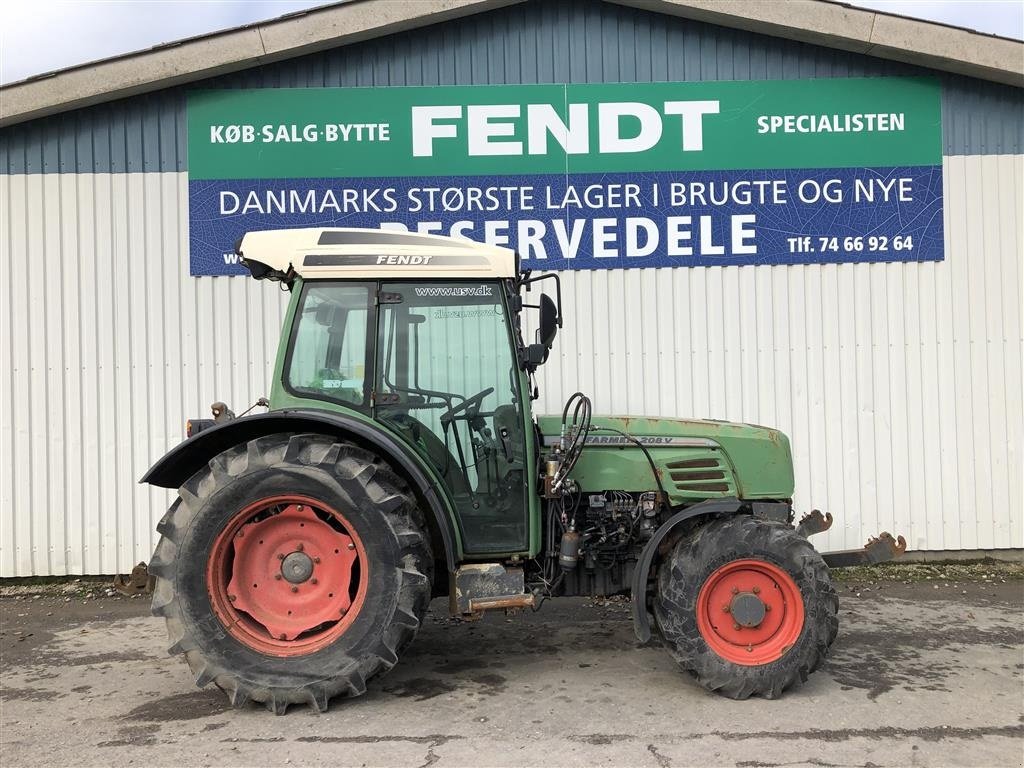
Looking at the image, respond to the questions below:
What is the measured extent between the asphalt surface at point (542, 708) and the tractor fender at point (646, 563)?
372 mm

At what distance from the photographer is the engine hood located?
4523mm

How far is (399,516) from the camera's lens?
3959 millimetres

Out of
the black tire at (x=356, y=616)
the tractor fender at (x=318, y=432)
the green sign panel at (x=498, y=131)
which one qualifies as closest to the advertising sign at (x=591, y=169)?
the green sign panel at (x=498, y=131)

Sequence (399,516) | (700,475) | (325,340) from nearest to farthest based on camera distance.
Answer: (399,516)
(325,340)
(700,475)

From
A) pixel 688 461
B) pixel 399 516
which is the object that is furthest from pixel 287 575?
pixel 688 461

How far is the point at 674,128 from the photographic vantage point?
6.86 meters

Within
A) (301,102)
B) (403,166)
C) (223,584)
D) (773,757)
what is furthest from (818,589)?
(301,102)

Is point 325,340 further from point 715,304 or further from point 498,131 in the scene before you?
point 715,304

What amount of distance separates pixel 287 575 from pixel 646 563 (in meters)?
1.89

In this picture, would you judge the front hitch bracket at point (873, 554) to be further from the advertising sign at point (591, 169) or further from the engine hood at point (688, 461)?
the advertising sign at point (591, 169)

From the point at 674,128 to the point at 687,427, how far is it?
3.33 m

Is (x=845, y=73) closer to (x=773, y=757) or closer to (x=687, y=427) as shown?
(x=687, y=427)

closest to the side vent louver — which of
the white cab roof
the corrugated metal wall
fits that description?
the white cab roof

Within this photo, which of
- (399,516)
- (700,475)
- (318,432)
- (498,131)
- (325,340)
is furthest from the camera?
(498,131)
